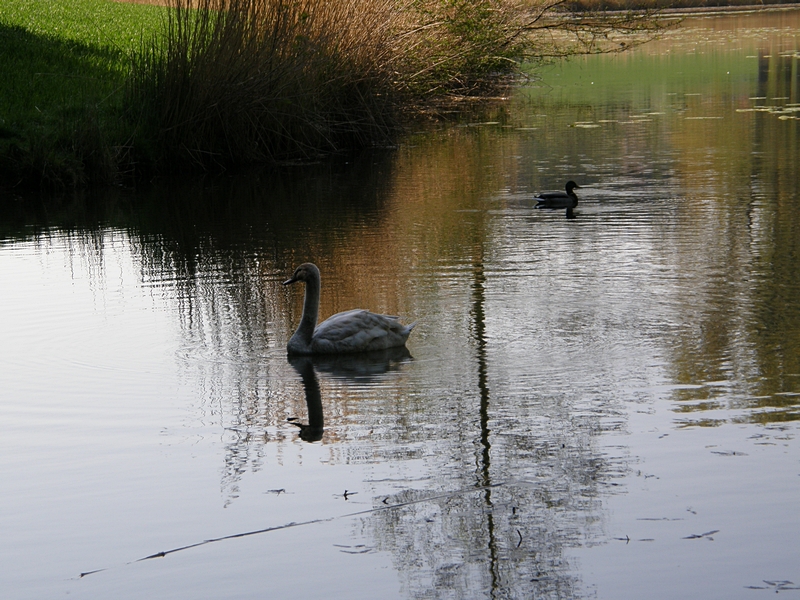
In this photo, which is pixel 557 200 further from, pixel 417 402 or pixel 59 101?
pixel 59 101

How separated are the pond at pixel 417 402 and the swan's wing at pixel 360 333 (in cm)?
13

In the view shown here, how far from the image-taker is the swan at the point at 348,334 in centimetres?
848

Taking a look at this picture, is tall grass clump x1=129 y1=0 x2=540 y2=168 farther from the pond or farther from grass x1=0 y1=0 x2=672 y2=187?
the pond

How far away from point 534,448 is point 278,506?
1.50 m

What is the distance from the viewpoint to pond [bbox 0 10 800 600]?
5055 millimetres

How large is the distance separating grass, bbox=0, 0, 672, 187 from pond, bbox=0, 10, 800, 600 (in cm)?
309

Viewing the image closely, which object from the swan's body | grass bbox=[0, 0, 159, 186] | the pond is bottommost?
the pond

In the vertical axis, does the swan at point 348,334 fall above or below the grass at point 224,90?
below

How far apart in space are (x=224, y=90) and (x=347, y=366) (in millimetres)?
10929

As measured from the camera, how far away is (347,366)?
8.41 meters

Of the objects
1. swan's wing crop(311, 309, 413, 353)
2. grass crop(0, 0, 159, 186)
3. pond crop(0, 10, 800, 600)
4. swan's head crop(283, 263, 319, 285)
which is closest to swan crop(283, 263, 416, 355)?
swan's wing crop(311, 309, 413, 353)

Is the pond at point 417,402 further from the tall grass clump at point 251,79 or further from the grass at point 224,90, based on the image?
the tall grass clump at point 251,79

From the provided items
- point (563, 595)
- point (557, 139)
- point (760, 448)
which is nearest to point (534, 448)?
point (760, 448)

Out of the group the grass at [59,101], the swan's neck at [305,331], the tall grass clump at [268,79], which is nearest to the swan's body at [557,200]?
the tall grass clump at [268,79]
